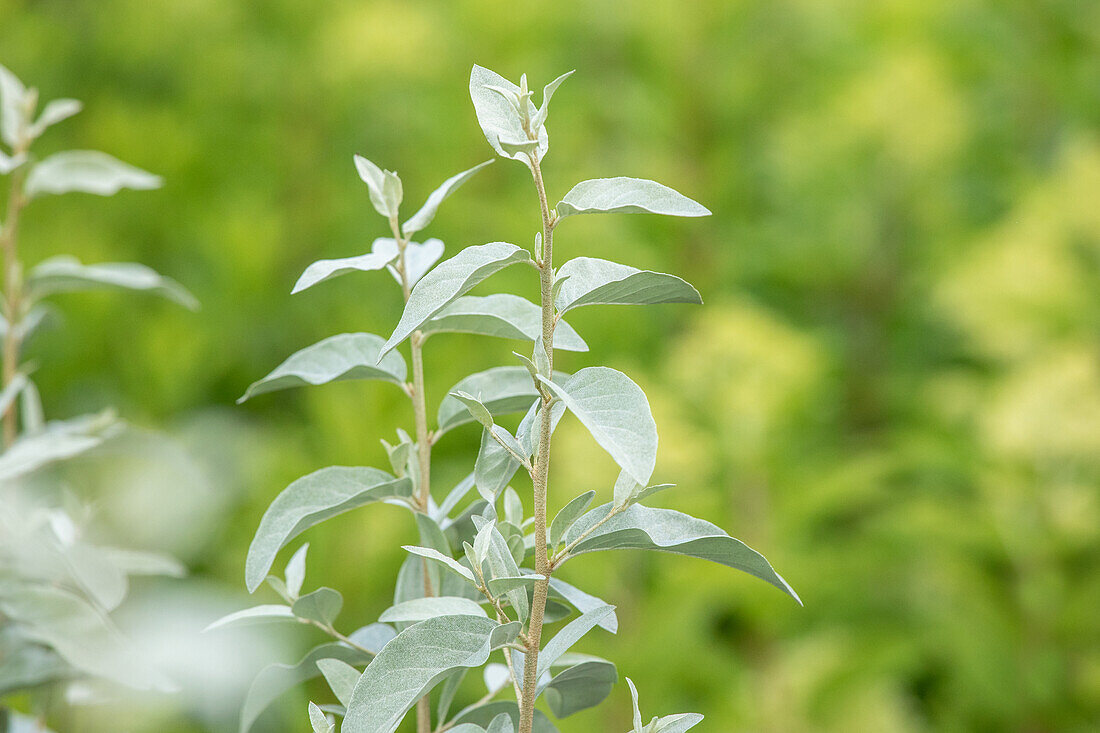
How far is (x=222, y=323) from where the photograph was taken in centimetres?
142

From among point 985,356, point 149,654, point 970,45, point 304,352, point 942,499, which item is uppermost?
point 970,45

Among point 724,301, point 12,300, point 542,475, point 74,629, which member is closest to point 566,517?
point 542,475

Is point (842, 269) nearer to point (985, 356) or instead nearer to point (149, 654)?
point (985, 356)

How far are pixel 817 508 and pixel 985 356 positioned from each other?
35 centimetres

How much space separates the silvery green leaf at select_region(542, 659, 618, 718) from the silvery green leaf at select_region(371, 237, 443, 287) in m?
0.11

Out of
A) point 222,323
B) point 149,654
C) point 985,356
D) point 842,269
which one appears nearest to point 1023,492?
point 985,356

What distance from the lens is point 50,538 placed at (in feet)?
1.14

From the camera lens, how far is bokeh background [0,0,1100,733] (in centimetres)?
97

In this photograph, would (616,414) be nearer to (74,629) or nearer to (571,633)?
(571,633)

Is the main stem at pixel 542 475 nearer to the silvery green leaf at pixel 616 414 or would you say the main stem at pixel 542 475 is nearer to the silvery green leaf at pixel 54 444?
the silvery green leaf at pixel 616 414

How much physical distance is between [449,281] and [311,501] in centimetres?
8

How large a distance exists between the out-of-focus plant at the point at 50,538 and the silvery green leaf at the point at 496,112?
18cm

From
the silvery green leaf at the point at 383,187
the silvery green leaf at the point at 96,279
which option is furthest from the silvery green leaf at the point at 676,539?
the silvery green leaf at the point at 96,279

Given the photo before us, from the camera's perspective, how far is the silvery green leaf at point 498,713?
26 centimetres
